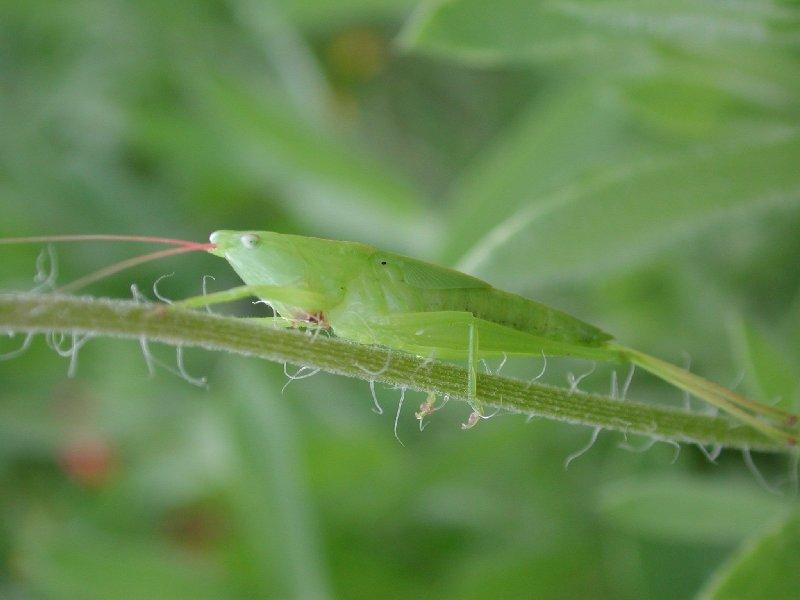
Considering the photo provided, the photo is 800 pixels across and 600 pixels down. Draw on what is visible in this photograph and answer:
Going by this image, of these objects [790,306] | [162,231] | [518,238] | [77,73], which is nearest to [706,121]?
[790,306]

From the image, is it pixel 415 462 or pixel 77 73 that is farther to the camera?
Result: pixel 77 73

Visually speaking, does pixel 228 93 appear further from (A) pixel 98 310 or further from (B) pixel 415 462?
(A) pixel 98 310

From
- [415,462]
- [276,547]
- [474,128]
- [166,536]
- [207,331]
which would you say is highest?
[474,128]

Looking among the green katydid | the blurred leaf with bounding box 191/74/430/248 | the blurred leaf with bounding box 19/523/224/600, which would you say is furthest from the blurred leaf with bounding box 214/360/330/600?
the green katydid

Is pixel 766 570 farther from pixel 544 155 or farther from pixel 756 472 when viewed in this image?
pixel 544 155

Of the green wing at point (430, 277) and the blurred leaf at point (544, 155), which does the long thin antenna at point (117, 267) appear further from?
the blurred leaf at point (544, 155)

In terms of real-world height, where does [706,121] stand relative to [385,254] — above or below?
above

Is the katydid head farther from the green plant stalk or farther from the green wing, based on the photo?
the green plant stalk
